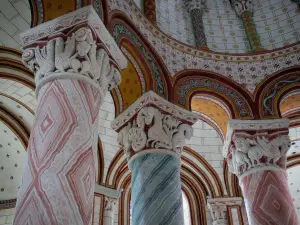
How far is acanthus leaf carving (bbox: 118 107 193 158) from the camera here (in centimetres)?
612

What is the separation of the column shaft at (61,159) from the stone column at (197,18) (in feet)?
16.1

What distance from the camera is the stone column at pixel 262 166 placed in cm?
652

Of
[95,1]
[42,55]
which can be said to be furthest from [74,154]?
[95,1]

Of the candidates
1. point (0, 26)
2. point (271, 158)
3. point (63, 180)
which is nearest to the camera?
point (63, 180)

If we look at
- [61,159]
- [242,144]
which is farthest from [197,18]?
[61,159]

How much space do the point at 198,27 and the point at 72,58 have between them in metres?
5.35

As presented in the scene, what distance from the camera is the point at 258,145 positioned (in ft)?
23.8

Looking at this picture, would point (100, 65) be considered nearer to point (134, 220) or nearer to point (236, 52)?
point (134, 220)

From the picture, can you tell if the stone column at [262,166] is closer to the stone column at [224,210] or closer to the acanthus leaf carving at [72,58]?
the acanthus leaf carving at [72,58]

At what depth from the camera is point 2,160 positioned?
10.8 metres

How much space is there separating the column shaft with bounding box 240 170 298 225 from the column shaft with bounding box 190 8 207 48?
3.29 metres

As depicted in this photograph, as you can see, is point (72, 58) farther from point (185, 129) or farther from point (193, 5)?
point (193, 5)

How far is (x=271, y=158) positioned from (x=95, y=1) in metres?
4.15

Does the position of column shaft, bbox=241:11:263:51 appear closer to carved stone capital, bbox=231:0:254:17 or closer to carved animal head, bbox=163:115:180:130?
carved stone capital, bbox=231:0:254:17
